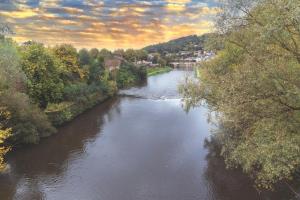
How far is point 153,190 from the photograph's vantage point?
23.5m

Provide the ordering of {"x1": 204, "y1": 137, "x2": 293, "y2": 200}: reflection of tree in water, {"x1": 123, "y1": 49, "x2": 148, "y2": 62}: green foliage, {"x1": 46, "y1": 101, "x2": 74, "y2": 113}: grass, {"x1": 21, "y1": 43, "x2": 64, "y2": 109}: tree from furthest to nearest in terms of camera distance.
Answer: {"x1": 123, "y1": 49, "x2": 148, "y2": 62}: green foliage, {"x1": 46, "y1": 101, "x2": 74, "y2": 113}: grass, {"x1": 21, "y1": 43, "x2": 64, "y2": 109}: tree, {"x1": 204, "y1": 137, "x2": 293, "y2": 200}: reflection of tree in water

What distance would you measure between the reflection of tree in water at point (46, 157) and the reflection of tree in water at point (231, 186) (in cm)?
1218

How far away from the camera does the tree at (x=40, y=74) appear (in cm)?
3800

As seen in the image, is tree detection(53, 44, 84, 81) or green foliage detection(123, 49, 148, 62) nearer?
tree detection(53, 44, 84, 81)

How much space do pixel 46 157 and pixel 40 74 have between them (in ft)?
42.2

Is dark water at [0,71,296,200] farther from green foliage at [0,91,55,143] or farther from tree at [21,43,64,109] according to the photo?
tree at [21,43,64,109]

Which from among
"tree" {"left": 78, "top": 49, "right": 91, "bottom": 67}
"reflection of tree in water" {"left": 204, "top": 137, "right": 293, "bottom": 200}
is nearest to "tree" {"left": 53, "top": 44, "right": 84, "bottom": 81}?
"tree" {"left": 78, "top": 49, "right": 91, "bottom": 67}

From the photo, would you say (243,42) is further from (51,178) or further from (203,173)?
(51,178)

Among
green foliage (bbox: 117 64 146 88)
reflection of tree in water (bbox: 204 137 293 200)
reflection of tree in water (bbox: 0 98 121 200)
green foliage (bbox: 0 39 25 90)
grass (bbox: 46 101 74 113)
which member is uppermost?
green foliage (bbox: 0 39 25 90)

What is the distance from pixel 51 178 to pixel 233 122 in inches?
613

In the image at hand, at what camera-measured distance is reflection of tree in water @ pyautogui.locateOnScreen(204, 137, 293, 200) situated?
2203 centimetres

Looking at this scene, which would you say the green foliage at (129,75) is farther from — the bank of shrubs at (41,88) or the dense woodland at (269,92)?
the dense woodland at (269,92)

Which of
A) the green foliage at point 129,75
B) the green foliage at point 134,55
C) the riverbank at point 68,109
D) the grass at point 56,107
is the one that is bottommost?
the riverbank at point 68,109

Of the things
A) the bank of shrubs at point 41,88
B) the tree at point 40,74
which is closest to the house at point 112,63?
the bank of shrubs at point 41,88
